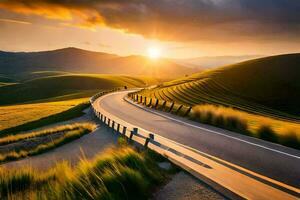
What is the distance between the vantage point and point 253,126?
1396 centimetres

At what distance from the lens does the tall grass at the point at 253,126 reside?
35.3 feet

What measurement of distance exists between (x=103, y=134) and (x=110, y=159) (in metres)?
10.8

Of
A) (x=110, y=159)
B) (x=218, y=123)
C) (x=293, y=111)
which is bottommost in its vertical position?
(x=293, y=111)

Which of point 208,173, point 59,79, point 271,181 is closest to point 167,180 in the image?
point 208,173

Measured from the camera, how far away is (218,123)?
1570 cm

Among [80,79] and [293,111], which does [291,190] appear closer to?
[293,111]

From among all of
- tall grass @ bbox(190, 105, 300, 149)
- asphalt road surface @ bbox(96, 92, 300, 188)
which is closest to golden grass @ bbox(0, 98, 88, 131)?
tall grass @ bbox(190, 105, 300, 149)

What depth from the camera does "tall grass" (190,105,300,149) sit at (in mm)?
10752

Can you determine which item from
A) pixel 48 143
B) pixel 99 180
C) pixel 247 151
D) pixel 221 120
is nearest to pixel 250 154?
pixel 247 151

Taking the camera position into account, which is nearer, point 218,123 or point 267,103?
point 218,123

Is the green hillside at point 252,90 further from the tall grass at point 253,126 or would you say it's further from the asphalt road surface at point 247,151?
the asphalt road surface at point 247,151

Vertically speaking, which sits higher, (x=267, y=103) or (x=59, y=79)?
(x=267, y=103)

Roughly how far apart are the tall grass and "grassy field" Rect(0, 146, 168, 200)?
596 cm

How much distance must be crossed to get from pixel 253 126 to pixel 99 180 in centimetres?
1030
